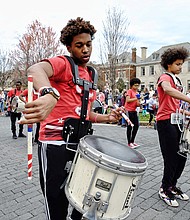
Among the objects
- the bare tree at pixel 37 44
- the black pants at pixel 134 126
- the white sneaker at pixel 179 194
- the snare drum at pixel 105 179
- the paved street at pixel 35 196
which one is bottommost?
the paved street at pixel 35 196

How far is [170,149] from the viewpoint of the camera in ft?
10.3

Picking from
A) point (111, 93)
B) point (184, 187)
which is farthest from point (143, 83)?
point (184, 187)

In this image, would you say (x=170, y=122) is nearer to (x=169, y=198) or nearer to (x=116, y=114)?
(x=169, y=198)

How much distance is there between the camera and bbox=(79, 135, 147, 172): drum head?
1.47 m

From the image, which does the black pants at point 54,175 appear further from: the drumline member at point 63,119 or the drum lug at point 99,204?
the drum lug at point 99,204

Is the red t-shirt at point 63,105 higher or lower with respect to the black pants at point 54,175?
higher

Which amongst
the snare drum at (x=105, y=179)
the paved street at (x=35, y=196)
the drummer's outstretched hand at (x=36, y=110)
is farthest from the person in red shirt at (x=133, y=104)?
the drummer's outstretched hand at (x=36, y=110)

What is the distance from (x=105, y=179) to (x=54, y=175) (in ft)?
1.60

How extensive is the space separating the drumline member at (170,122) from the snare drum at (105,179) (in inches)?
65.0

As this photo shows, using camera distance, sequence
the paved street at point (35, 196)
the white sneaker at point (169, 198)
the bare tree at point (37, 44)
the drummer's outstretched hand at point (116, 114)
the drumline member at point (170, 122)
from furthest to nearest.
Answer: the bare tree at point (37, 44), the white sneaker at point (169, 198), the drumline member at point (170, 122), the paved street at point (35, 196), the drummer's outstretched hand at point (116, 114)

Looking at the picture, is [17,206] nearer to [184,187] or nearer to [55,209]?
[55,209]

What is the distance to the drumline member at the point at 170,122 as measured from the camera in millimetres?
3092

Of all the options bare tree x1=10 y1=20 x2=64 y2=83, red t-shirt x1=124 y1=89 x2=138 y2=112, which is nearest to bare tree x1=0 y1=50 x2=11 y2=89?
bare tree x1=10 y1=20 x2=64 y2=83

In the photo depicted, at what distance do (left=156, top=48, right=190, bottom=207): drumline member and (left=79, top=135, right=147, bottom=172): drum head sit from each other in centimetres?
153
